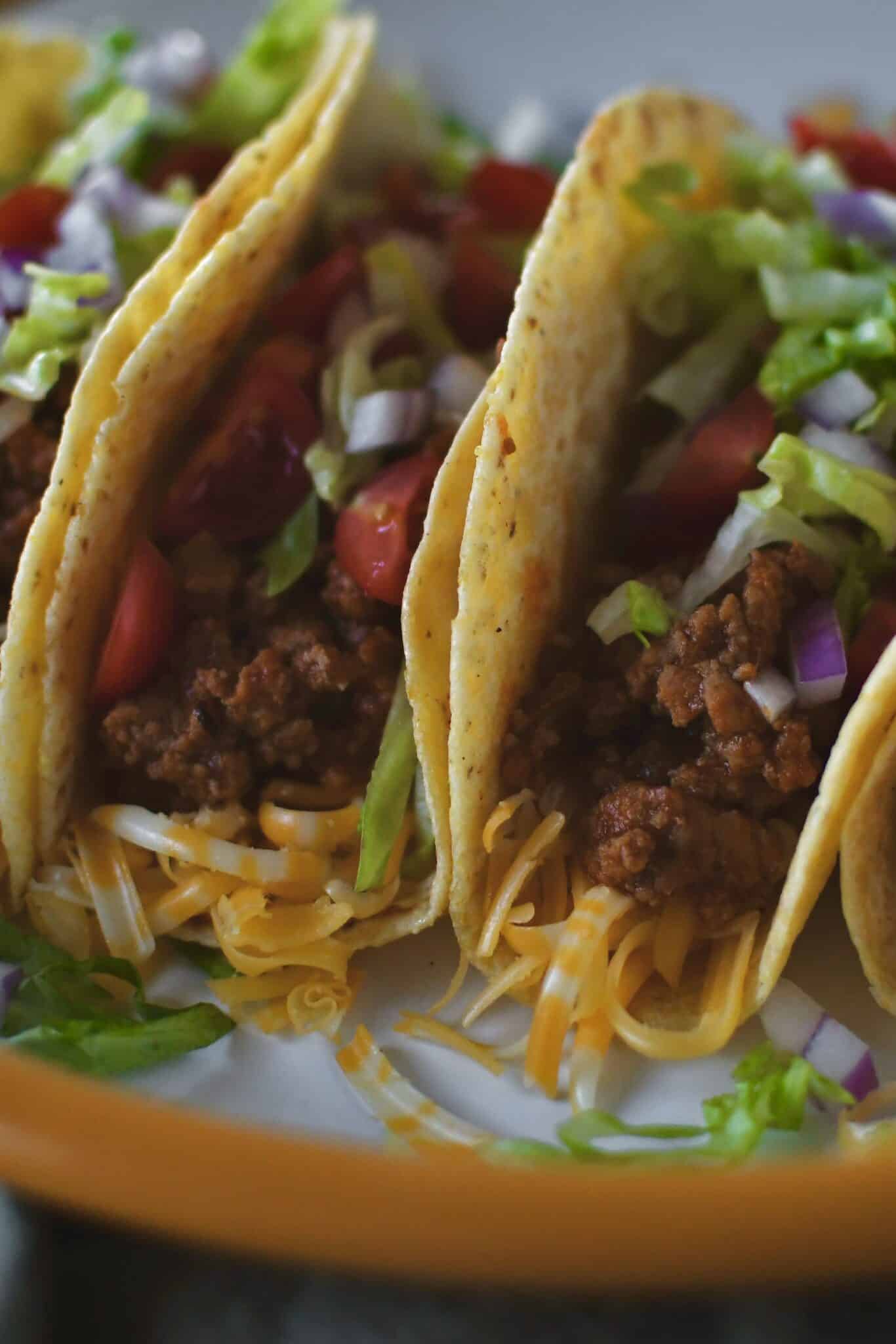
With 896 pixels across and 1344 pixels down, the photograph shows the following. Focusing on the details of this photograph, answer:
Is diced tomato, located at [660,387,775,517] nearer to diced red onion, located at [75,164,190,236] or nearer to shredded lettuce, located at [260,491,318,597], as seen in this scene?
shredded lettuce, located at [260,491,318,597]

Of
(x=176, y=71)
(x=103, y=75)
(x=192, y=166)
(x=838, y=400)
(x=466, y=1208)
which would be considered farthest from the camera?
(x=103, y=75)

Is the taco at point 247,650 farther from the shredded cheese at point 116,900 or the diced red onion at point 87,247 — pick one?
the diced red onion at point 87,247

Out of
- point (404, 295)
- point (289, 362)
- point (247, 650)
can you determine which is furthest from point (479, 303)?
point (247, 650)

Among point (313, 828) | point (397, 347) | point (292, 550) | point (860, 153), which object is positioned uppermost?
point (860, 153)

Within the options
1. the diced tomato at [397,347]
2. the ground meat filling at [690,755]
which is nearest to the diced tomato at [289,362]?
the diced tomato at [397,347]

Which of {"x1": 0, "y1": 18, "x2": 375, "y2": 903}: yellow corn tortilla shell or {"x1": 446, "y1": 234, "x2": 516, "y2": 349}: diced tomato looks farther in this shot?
{"x1": 446, "y1": 234, "x2": 516, "y2": 349}: diced tomato

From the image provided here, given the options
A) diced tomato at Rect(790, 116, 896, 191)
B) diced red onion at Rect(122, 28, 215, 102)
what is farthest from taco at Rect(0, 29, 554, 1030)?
diced tomato at Rect(790, 116, 896, 191)

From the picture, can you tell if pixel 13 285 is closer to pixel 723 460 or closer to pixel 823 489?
pixel 723 460
